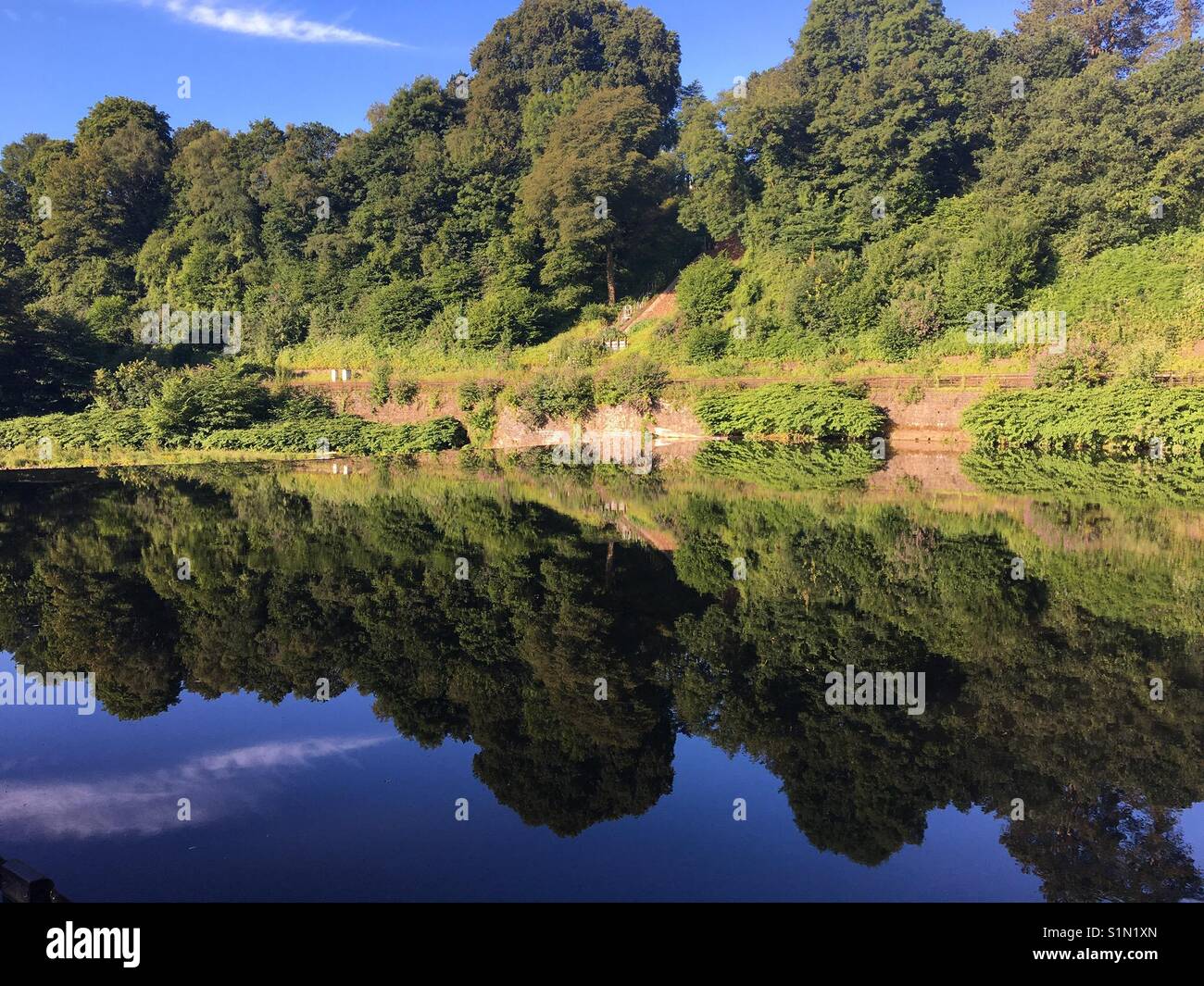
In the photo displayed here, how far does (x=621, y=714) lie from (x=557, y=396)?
71.1 feet

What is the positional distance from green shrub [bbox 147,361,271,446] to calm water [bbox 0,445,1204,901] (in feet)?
53.8

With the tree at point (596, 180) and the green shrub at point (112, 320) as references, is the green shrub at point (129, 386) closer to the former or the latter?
the green shrub at point (112, 320)

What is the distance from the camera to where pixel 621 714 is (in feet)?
21.2

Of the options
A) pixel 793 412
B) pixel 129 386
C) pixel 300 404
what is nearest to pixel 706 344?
pixel 793 412

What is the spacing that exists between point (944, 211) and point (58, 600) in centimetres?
3074

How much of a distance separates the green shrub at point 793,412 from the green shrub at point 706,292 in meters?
6.85

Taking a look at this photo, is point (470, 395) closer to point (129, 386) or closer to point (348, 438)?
point (348, 438)

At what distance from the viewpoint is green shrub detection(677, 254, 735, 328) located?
31906 mm

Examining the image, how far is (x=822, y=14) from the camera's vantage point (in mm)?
42719

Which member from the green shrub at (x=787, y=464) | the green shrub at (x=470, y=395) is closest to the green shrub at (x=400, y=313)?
the green shrub at (x=470, y=395)

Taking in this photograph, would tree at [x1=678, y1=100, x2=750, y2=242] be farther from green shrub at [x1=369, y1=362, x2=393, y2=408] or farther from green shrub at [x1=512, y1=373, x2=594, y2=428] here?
green shrub at [x1=369, y1=362, x2=393, y2=408]

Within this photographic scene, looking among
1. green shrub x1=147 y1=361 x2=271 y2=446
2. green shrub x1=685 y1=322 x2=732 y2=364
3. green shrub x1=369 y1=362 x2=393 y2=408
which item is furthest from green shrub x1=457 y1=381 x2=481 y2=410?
green shrub x1=147 y1=361 x2=271 y2=446
